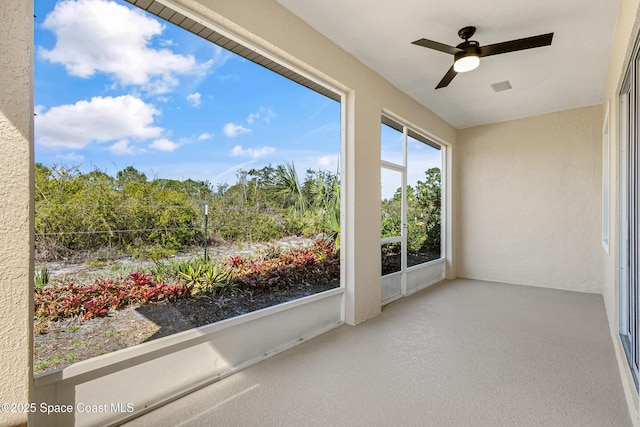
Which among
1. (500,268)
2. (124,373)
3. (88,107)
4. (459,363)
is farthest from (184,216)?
(500,268)

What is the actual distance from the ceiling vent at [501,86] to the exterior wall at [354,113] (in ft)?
3.84

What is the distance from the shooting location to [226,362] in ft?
7.78

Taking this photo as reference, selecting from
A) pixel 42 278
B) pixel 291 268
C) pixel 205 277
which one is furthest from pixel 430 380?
pixel 42 278

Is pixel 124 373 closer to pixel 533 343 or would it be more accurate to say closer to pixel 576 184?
pixel 533 343

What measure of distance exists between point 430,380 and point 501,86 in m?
3.66

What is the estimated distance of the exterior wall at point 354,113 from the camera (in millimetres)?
2578

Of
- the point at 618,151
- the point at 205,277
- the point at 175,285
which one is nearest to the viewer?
the point at 175,285

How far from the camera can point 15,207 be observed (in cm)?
134

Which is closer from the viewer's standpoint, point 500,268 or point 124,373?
point 124,373

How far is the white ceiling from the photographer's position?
2586 mm

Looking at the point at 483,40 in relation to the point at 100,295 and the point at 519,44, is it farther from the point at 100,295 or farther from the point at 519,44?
the point at 100,295

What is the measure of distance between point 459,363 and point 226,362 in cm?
182

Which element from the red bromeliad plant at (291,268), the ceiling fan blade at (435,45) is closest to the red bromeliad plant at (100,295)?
the red bromeliad plant at (291,268)

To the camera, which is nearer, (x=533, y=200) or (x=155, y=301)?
(x=155, y=301)
